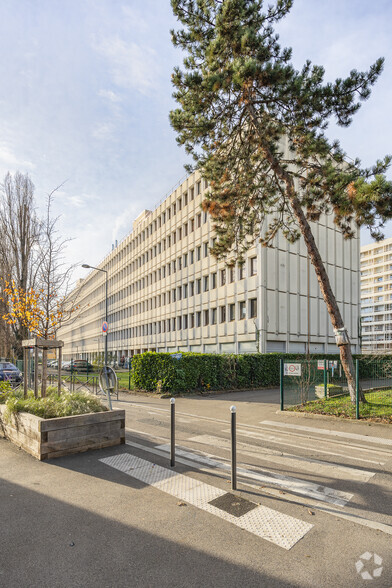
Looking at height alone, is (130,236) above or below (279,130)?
above

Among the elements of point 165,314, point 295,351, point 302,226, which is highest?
point 302,226

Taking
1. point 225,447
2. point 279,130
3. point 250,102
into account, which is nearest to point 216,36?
point 250,102

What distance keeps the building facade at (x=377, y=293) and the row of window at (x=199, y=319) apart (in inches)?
3145

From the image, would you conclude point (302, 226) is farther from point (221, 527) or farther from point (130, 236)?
point (130, 236)

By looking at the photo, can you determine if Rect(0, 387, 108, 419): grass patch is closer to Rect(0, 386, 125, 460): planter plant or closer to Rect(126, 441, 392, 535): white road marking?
Rect(0, 386, 125, 460): planter plant

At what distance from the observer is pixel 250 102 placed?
12219 millimetres

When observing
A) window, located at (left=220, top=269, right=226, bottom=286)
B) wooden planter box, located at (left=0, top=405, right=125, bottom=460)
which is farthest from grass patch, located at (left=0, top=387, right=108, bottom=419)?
window, located at (left=220, top=269, right=226, bottom=286)

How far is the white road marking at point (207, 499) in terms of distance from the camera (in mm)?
3986

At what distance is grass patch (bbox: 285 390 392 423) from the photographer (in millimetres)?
10688

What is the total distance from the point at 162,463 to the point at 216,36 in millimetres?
11200

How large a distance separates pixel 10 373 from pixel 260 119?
692 inches

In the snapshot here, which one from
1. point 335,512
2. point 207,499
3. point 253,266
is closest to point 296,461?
point 335,512

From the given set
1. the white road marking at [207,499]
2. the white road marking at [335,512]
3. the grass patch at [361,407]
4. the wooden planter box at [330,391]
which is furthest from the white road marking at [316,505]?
the wooden planter box at [330,391]

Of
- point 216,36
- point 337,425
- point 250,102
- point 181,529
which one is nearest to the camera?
point 181,529
